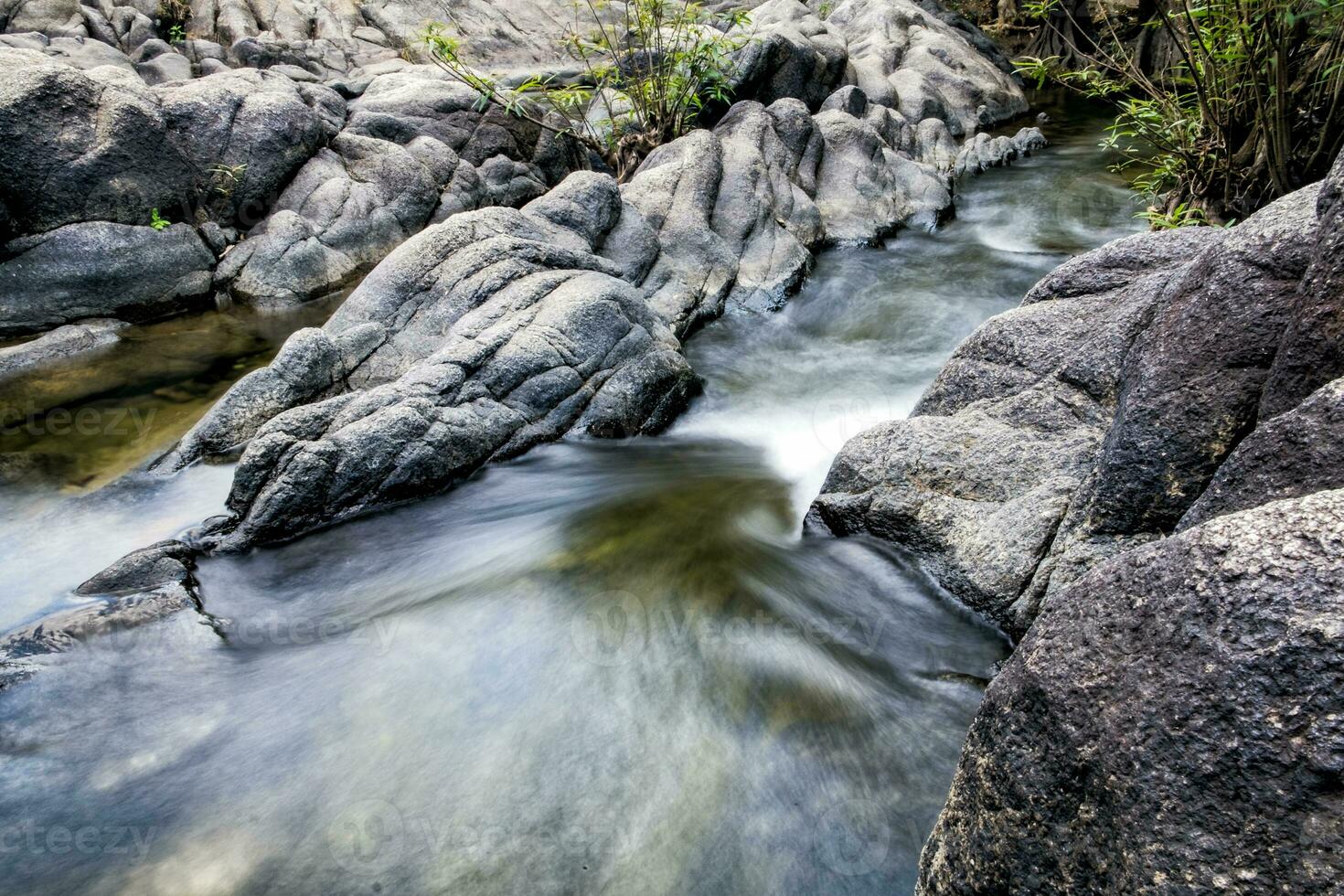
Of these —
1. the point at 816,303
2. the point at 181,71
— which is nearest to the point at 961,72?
the point at 816,303

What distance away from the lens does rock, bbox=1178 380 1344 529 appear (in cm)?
223

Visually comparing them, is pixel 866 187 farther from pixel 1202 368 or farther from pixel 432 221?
pixel 1202 368

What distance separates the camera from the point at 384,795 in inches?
145

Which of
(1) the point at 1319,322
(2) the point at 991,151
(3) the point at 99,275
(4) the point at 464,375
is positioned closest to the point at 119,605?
(4) the point at 464,375

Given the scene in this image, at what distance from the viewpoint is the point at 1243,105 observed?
7219 millimetres

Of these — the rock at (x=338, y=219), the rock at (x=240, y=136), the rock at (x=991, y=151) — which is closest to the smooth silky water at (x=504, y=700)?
the rock at (x=338, y=219)

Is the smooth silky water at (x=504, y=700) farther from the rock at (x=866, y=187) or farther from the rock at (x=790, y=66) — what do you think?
the rock at (x=790, y=66)

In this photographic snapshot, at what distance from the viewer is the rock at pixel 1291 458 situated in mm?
2229

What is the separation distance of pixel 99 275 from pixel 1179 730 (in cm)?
1215

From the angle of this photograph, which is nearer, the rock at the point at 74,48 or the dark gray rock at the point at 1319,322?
the dark gray rock at the point at 1319,322

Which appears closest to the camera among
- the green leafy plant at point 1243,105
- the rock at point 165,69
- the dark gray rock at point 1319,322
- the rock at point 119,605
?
the dark gray rock at point 1319,322

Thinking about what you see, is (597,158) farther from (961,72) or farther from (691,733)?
(691,733)

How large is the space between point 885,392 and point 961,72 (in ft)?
52.5

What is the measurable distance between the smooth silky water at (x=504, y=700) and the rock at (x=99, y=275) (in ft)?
13.5
